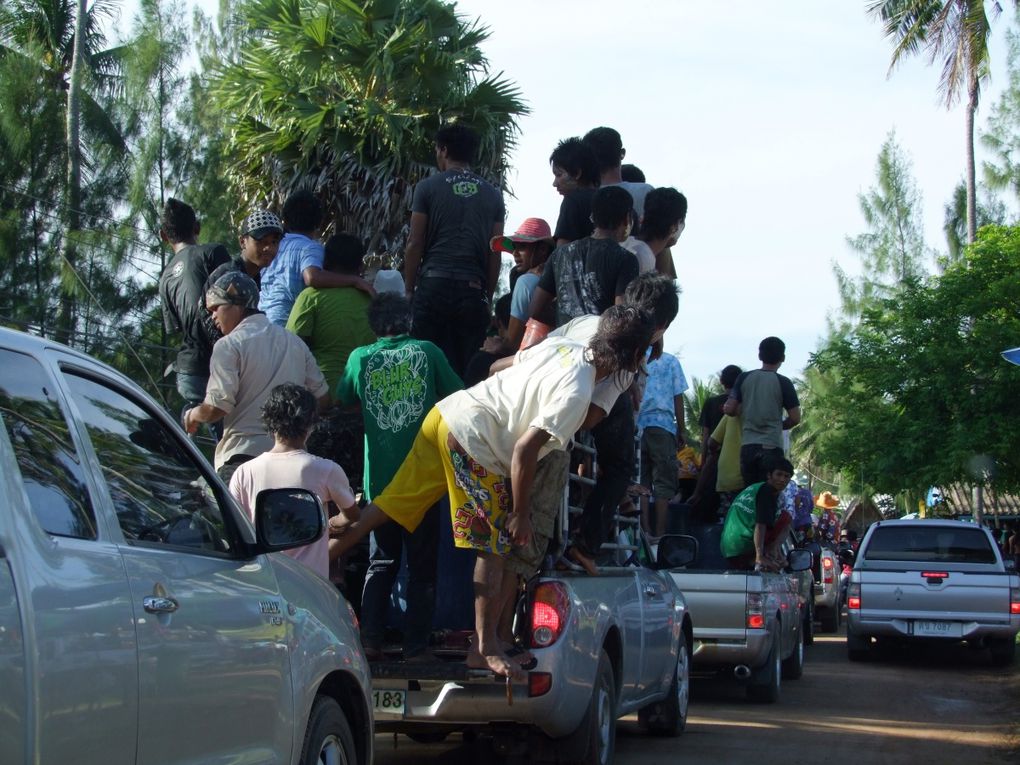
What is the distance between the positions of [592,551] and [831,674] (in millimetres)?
8169

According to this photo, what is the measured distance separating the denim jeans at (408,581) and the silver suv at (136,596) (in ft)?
5.69

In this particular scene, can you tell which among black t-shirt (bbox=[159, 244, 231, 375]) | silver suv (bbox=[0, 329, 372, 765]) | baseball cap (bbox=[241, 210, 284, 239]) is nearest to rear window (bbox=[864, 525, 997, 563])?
baseball cap (bbox=[241, 210, 284, 239])

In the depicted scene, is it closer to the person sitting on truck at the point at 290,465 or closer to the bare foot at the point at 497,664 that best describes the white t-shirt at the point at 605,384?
the person sitting on truck at the point at 290,465

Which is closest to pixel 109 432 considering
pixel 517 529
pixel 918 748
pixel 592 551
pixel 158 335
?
pixel 517 529

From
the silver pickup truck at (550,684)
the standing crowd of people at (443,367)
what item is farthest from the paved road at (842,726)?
the standing crowd of people at (443,367)

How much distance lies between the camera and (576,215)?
882 centimetres

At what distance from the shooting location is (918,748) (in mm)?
9117

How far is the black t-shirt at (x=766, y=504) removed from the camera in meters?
11.7

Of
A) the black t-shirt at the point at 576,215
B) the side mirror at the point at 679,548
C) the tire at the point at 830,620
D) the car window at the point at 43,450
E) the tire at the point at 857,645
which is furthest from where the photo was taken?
the tire at the point at 830,620

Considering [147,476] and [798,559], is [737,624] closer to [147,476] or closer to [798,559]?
[798,559]

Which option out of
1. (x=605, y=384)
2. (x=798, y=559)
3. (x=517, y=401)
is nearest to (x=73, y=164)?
(x=798, y=559)

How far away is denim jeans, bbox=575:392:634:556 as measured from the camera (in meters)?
7.40

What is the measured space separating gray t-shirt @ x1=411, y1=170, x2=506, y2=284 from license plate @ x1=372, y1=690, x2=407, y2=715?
3.12 meters

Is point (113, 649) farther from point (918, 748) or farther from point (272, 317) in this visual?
point (918, 748)
